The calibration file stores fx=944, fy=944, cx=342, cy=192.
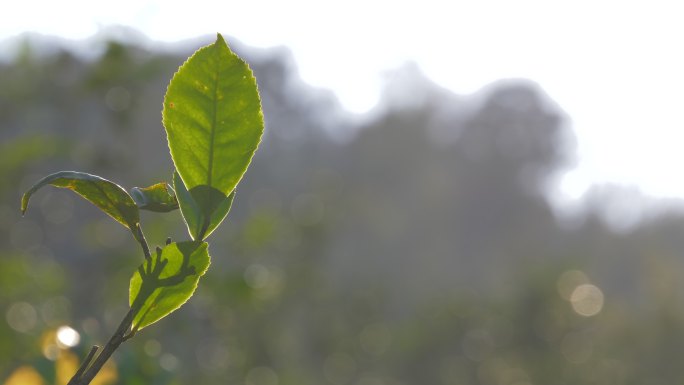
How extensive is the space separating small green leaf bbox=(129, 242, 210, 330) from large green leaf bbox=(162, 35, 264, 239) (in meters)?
0.03

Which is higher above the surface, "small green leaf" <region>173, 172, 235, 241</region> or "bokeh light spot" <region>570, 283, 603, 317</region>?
"bokeh light spot" <region>570, 283, 603, 317</region>

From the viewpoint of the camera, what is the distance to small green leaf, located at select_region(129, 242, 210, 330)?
1.71ft

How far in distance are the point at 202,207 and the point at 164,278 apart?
0.05 metres

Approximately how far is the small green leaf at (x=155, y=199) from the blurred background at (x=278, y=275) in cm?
39

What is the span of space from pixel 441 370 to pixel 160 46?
6419mm

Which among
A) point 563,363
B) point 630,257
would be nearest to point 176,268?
point 563,363

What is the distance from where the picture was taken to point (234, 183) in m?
→ 0.53

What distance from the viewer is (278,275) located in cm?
469

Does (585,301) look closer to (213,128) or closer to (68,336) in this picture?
(68,336)

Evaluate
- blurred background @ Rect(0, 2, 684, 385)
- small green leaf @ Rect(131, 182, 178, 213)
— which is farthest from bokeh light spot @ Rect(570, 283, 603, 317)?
small green leaf @ Rect(131, 182, 178, 213)

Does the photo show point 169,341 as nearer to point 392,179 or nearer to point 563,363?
point 563,363

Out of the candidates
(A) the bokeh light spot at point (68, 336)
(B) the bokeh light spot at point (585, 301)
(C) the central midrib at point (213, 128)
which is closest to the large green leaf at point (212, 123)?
(C) the central midrib at point (213, 128)

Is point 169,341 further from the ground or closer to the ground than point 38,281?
closer to the ground

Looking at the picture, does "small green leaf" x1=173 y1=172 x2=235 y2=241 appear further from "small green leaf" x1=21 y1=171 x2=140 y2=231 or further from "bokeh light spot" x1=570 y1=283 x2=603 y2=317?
"bokeh light spot" x1=570 y1=283 x2=603 y2=317
